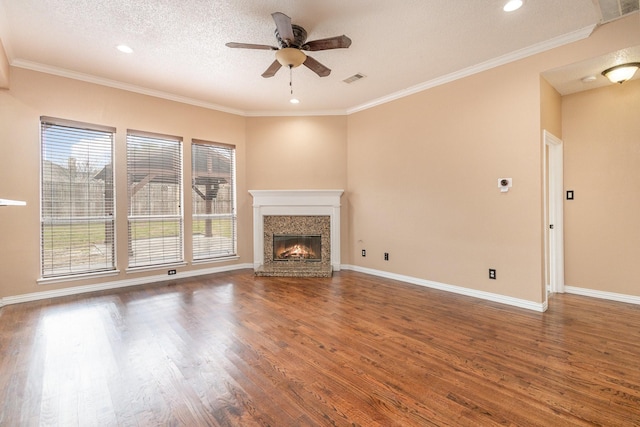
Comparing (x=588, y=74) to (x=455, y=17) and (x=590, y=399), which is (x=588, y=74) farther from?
(x=590, y=399)

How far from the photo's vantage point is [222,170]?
5395mm

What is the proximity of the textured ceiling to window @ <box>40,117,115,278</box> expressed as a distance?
0.84 m

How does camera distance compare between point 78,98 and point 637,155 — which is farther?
point 78,98

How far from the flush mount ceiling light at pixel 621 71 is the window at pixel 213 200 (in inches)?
213

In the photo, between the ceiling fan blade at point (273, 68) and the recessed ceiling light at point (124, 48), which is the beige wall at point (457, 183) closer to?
the ceiling fan blade at point (273, 68)

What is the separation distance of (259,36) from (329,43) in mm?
896

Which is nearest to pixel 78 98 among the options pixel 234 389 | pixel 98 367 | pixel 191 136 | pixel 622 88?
pixel 191 136

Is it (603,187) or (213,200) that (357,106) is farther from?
(603,187)

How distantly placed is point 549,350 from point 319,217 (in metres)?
3.77

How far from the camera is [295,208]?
5391mm

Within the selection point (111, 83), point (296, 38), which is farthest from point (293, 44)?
point (111, 83)

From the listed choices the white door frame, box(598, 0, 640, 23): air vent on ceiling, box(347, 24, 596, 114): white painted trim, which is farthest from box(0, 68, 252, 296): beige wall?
the white door frame

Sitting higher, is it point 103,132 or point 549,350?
point 103,132

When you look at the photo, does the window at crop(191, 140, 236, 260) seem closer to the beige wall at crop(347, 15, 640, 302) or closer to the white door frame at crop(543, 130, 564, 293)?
the beige wall at crop(347, 15, 640, 302)
